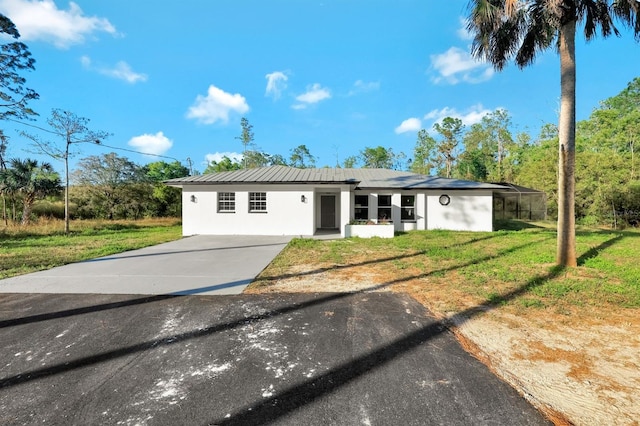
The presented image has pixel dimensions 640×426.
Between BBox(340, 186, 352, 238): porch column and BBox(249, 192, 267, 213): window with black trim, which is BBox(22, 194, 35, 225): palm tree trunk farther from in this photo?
BBox(340, 186, 352, 238): porch column

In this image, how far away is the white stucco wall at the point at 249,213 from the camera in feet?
43.8

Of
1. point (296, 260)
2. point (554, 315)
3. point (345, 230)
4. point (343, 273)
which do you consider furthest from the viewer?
point (345, 230)

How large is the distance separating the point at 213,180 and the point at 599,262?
13.7 meters

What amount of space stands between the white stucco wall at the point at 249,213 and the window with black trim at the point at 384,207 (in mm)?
3564

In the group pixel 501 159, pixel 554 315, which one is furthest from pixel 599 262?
pixel 501 159

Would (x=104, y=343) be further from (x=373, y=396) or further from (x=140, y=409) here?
(x=373, y=396)

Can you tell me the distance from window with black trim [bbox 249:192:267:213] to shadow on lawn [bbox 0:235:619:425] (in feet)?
29.9

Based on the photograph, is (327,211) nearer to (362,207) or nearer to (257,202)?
(362,207)

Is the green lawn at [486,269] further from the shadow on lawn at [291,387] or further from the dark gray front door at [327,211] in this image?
the dark gray front door at [327,211]

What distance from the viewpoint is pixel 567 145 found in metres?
6.23

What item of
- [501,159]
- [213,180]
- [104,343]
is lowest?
[104,343]

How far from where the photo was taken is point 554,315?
3857 mm

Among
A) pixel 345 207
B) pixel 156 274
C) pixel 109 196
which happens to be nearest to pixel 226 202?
pixel 345 207

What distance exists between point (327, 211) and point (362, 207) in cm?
231
